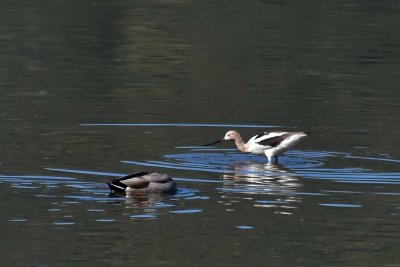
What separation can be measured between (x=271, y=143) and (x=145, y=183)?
4.19 meters

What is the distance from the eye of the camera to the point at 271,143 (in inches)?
875

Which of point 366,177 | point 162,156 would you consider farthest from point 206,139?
point 366,177

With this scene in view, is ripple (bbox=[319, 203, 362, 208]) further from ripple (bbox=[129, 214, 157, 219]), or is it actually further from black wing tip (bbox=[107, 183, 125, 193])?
black wing tip (bbox=[107, 183, 125, 193])

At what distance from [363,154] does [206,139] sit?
10.6 feet

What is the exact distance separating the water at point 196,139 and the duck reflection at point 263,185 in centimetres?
3

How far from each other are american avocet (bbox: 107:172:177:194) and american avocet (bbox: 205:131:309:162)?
12.9ft

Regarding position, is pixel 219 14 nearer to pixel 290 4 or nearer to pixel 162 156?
pixel 290 4

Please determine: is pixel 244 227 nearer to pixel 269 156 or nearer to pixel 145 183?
pixel 145 183

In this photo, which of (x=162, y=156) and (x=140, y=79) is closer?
(x=162, y=156)

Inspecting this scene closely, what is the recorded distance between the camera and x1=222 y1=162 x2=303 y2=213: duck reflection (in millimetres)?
18359

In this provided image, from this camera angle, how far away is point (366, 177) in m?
20.3

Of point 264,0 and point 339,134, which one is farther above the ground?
point 264,0

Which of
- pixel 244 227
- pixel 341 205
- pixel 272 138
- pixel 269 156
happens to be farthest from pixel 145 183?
pixel 269 156

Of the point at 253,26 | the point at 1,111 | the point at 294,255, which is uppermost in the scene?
the point at 253,26
